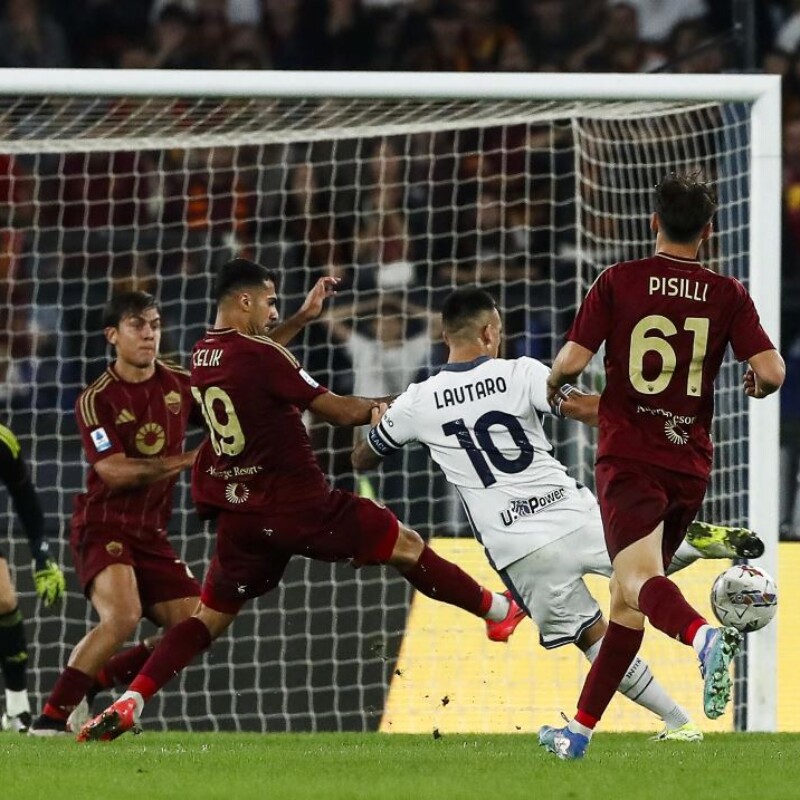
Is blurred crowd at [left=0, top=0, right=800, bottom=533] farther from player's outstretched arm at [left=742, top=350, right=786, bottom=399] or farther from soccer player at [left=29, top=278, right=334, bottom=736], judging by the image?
player's outstretched arm at [left=742, top=350, right=786, bottom=399]

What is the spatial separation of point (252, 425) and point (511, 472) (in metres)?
0.99

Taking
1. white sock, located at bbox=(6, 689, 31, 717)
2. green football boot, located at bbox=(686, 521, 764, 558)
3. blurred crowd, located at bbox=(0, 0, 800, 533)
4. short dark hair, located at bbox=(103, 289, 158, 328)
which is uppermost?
blurred crowd, located at bbox=(0, 0, 800, 533)

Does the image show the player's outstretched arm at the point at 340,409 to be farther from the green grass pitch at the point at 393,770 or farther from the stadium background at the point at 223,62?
the stadium background at the point at 223,62

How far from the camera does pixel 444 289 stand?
10.7 m

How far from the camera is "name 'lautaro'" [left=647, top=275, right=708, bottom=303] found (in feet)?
18.8

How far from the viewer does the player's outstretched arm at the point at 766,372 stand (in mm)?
5656

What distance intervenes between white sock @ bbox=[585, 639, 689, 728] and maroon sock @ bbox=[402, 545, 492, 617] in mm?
703

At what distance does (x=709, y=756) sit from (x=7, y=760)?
2.36 metres

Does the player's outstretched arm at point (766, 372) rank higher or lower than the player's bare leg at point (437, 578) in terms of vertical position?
higher

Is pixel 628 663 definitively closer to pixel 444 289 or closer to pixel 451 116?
pixel 451 116

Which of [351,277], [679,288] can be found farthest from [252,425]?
[351,277]

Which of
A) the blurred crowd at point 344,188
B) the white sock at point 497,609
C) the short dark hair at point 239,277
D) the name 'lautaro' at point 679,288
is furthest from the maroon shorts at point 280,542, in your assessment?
the blurred crowd at point 344,188

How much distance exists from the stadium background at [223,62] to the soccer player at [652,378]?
12.8 feet

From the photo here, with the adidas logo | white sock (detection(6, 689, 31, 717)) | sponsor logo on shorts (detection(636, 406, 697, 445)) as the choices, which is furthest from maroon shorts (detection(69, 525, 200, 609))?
sponsor logo on shorts (detection(636, 406, 697, 445))
